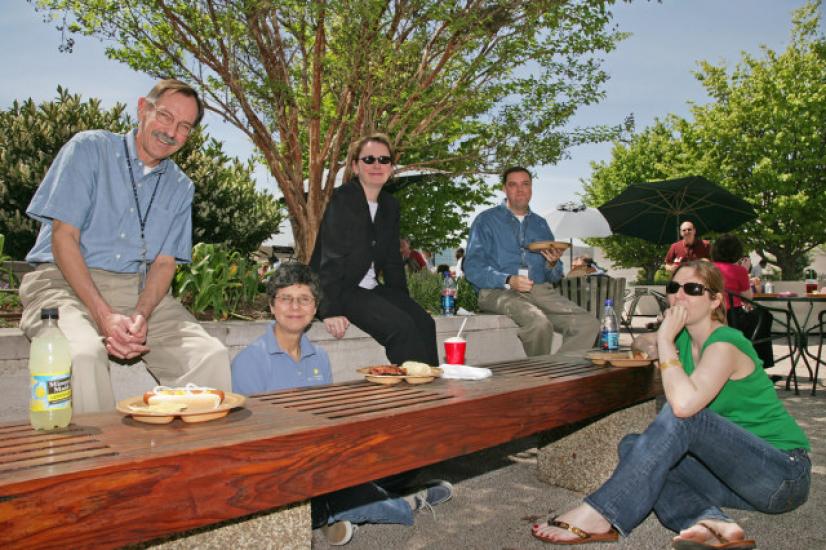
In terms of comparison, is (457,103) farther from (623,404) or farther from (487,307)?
(623,404)

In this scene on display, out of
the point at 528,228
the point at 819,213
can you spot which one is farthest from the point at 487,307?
the point at 819,213

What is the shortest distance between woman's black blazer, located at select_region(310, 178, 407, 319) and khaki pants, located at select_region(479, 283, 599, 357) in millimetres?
1498

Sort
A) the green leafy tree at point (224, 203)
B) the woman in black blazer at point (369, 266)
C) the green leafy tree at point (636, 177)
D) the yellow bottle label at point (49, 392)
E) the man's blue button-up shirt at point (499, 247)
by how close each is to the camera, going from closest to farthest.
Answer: the yellow bottle label at point (49, 392)
the woman in black blazer at point (369, 266)
the man's blue button-up shirt at point (499, 247)
the green leafy tree at point (224, 203)
the green leafy tree at point (636, 177)

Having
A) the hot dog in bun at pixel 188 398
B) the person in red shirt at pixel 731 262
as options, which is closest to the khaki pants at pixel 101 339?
the hot dog in bun at pixel 188 398

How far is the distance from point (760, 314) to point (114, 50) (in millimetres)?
9284

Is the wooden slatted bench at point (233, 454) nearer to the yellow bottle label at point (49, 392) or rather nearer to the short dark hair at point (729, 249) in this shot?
the yellow bottle label at point (49, 392)

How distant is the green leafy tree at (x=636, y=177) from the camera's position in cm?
3756

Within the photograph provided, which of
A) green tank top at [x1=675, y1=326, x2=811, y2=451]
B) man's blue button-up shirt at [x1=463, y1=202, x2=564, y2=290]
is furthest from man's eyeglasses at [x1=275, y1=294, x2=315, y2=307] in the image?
man's blue button-up shirt at [x1=463, y1=202, x2=564, y2=290]

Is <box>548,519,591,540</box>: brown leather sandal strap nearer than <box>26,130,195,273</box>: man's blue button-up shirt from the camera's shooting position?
Yes

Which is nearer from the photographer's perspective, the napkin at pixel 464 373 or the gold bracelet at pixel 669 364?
the gold bracelet at pixel 669 364

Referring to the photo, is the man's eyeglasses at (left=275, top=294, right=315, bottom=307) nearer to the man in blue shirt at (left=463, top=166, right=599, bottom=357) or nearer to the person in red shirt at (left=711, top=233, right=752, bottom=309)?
the man in blue shirt at (left=463, top=166, right=599, bottom=357)

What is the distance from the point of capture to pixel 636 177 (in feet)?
127

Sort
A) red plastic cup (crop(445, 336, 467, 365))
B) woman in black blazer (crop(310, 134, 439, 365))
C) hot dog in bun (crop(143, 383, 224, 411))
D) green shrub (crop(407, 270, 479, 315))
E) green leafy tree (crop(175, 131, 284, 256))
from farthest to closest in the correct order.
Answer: green leafy tree (crop(175, 131, 284, 256)) → green shrub (crop(407, 270, 479, 315)) → woman in black blazer (crop(310, 134, 439, 365)) → red plastic cup (crop(445, 336, 467, 365)) → hot dog in bun (crop(143, 383, 224, 411))

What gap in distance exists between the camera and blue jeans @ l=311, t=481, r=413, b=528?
3193 millimetres
